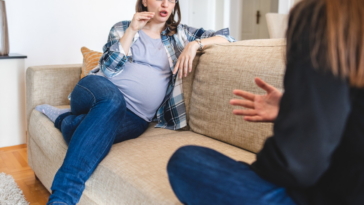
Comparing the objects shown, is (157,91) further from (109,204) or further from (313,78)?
(313,78)

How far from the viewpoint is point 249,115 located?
804 mm

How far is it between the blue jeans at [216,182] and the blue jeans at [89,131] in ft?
1.66

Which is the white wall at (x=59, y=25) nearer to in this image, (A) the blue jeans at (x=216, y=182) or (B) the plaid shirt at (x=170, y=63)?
(B) the plaid shirt at (x=170, y=63)

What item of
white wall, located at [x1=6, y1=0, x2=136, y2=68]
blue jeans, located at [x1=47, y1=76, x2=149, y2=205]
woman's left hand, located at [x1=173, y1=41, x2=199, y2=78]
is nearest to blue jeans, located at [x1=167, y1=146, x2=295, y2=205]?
blue jeans, located at [x1=47, y1=76, x2=149, y2=205]

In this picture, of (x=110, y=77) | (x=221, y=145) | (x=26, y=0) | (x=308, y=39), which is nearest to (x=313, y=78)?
(x=308, y=39)

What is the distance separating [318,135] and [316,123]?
2 cm

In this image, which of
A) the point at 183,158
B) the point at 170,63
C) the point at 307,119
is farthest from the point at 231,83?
the point at 307,119

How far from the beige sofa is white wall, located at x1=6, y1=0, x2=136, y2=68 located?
124 centimetres

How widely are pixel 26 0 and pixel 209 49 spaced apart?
1.86 meters

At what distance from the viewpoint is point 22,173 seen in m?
2.00

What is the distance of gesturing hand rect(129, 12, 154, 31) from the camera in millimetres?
1479

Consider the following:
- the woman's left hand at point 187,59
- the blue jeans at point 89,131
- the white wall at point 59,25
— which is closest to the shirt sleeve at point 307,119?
the blue jeans at point 89,131

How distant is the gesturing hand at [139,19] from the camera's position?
1479 millimetres

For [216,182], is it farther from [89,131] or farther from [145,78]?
[145,78]
